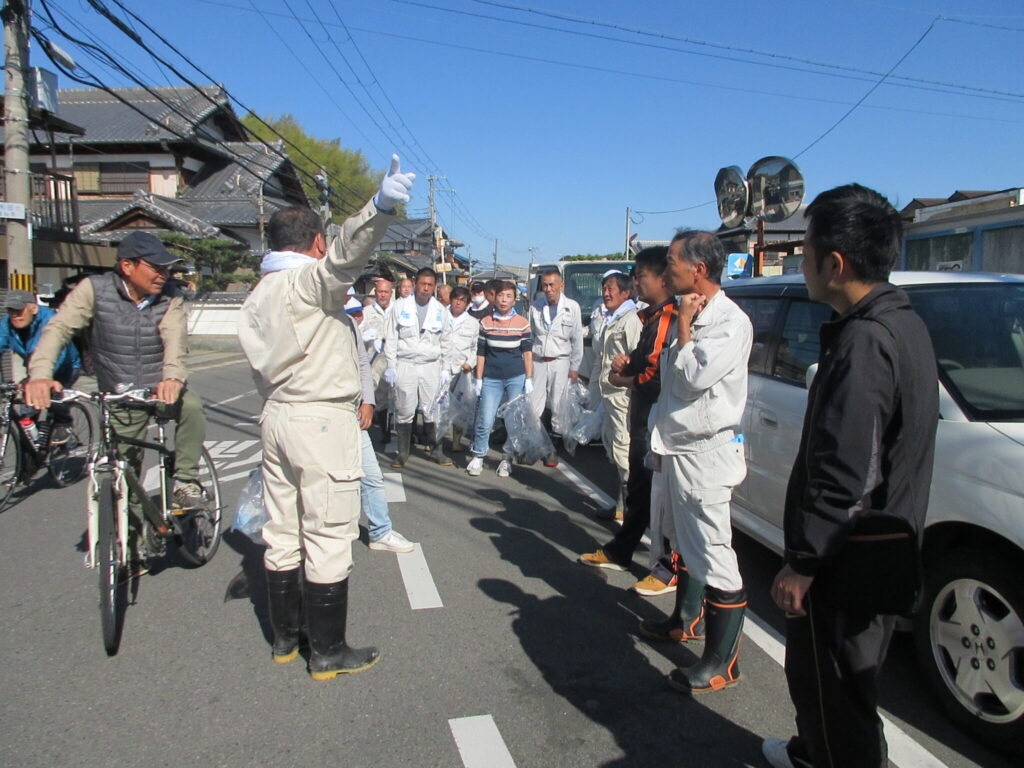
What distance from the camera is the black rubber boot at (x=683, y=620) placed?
343cm

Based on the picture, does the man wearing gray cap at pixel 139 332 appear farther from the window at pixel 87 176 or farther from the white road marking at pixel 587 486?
the window at pixel 87 176

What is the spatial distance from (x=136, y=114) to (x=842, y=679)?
3330cm

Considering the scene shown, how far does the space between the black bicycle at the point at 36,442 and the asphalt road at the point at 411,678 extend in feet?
3.65

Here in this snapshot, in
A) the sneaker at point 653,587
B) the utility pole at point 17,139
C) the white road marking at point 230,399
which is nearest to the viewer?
the sneaker at point 653,587

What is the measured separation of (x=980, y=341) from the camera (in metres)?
3.26

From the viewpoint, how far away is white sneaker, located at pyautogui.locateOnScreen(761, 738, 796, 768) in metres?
2.51

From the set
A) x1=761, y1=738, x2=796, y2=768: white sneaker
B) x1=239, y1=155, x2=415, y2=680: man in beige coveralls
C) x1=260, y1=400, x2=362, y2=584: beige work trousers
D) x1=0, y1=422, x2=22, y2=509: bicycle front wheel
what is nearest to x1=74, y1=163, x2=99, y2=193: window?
x1=0, y1=422, x2=22, y2=509: bicycle front wheel

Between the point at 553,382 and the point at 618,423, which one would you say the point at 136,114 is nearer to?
the point at 553,382

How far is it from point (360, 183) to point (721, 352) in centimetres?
5168

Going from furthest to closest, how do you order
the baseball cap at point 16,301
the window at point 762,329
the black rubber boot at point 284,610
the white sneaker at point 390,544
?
the baseball cap at point 16,301 → the white sneaker at point 390,544 → the window at point 762,329 → the black rubber boot at point 284,610

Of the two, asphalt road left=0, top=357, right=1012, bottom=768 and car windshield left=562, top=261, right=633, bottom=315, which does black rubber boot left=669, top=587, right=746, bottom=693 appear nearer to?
asphalt road left=0, top=357, right=1012, bottom=768

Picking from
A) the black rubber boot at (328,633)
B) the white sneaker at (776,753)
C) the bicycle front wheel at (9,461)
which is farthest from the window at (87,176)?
the white sneaker at (776,753)

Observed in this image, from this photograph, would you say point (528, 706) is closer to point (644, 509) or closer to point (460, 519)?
point (644, 509)

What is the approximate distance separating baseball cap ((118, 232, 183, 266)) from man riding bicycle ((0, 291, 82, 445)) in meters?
2.87
